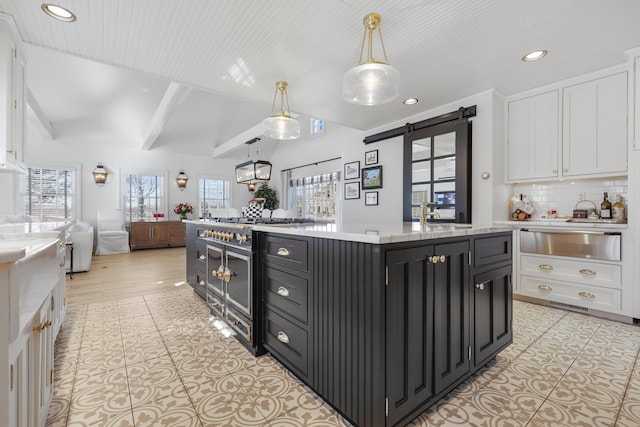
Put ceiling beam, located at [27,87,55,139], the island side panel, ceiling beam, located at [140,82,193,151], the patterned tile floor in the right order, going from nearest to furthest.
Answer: the island side panel, the patterned tile floor, ceiling beam, located at [140,82,193,151], ceiling beam, located at [27,87,55,139]

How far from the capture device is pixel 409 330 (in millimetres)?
1294

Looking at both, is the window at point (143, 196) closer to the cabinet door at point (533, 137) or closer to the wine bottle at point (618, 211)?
the cabinet door at point (533, 137)

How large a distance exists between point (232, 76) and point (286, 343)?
2.76 metres

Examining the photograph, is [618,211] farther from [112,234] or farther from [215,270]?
[112,234]

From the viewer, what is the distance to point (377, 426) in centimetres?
120

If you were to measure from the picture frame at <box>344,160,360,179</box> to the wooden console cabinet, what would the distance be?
16.0 feet

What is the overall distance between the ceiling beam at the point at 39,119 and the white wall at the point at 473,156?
5.39m

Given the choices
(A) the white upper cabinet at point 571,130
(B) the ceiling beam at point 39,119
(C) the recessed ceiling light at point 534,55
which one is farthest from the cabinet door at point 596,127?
(B) the ceiling beam at point 39,119

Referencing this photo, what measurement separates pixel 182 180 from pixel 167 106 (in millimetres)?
3663

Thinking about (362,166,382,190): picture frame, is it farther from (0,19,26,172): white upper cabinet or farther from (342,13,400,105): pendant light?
(0,19,26,172): white upper cabinet

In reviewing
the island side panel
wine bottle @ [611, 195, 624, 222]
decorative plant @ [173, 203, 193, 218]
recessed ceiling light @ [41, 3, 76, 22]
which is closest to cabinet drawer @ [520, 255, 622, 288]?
wine bottle @ [611, 195, 624, 222]

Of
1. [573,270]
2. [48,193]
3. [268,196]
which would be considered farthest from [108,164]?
[573,270]

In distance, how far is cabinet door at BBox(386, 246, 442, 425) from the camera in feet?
4.00

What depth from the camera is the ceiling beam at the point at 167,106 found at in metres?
4.34
